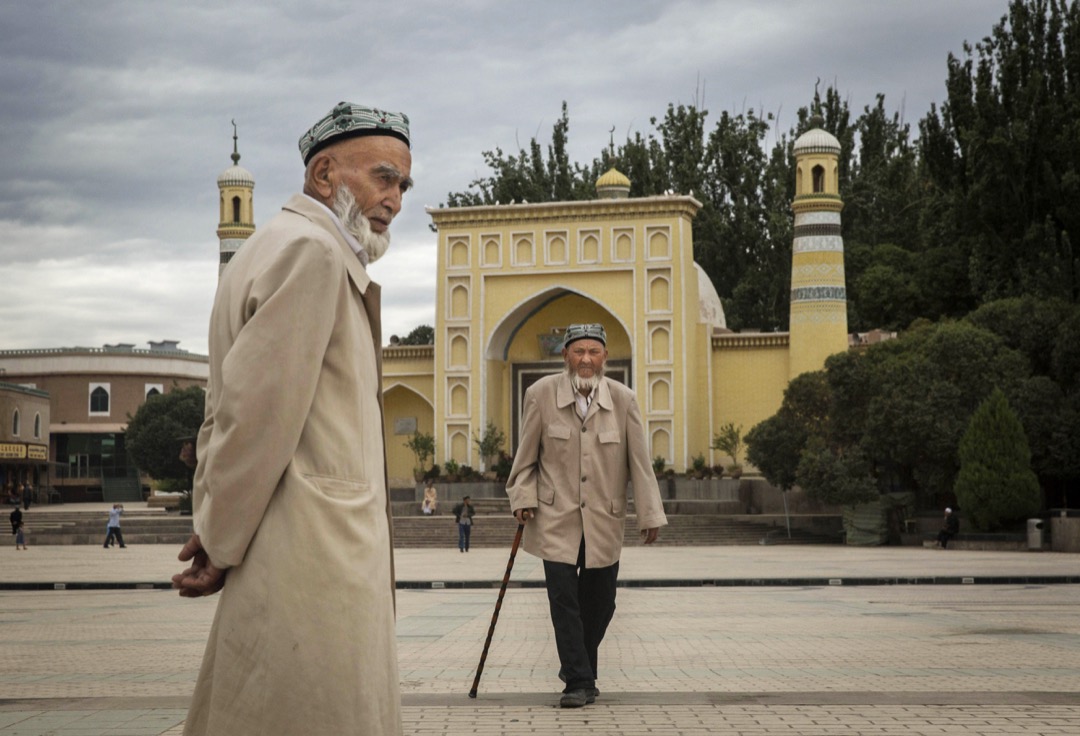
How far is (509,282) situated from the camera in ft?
135

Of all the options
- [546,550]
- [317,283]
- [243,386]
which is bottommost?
[546,550]

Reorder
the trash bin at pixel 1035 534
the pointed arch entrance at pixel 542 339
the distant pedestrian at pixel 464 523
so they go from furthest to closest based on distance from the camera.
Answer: the pointed arch entrance at pixel 542 339 < the distant pedestrian at pixel 464 523 < the trash bin at pixel 1035 534

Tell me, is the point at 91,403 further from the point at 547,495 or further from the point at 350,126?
the point at 350,126

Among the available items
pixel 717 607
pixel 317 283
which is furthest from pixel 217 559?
pixel 717 607

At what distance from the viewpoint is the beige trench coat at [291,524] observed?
9.27ft

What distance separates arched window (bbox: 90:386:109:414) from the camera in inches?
2584

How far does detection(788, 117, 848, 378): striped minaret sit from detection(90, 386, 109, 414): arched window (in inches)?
1510

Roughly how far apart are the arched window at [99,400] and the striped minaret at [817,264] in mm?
38362

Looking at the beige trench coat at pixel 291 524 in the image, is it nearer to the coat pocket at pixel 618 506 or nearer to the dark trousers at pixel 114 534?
the coat pocket at pixel 618 506

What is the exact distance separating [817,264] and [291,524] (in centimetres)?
3510

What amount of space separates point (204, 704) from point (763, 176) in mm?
47433

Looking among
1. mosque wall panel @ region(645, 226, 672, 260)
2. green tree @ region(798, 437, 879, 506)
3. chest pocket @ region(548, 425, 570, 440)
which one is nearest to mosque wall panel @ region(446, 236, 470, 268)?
mosque wall panel @ region(645, 226, 672, 260)

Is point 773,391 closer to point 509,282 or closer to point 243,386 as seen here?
point 509,282

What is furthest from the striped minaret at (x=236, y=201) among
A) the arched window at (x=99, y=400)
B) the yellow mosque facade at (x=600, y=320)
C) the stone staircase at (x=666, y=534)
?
the arched window at (x=99, y=400)
